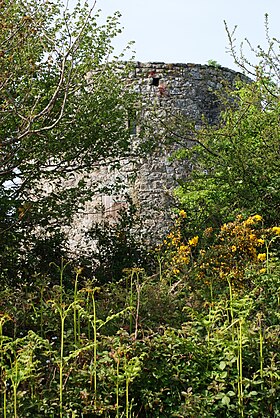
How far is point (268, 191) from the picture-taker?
7047mm

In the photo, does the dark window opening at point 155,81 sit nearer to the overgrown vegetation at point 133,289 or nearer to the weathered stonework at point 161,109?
the weathered stonework at point 161,109

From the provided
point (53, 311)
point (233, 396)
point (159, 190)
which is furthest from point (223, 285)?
point (159, 190)

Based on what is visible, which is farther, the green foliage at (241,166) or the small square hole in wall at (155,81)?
the small square hole in wall at (155,81)

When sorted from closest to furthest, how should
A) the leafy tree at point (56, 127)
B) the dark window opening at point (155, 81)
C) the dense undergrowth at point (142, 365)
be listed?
the dense undergrowth at point (142, 365) < the leafy tree at point (56, 127) < the dark window opening at point (155, 81)

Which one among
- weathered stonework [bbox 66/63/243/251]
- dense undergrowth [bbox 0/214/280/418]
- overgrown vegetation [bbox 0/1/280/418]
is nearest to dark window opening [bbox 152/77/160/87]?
weathered stonework [bbox 66/63/243/251]

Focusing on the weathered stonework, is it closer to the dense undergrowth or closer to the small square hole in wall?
the small square hole in wall

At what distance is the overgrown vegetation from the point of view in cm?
353

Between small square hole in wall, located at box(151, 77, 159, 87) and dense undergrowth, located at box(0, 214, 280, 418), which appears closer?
dense undergrowth, located at box(0, 214, 280, 418)

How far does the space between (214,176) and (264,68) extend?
1.21 meters

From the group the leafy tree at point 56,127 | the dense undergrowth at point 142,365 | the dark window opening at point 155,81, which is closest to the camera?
the dense undergrowth at point 142,365

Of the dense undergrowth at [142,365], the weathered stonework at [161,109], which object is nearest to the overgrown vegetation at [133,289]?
the dense undergrowth at [142,365]

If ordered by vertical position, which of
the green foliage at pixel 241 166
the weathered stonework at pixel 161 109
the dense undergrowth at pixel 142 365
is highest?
the weathered stonework at pixel 161 109

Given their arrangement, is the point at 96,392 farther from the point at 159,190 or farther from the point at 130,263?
the point at 159,190

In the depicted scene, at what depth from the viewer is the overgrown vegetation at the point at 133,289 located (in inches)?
139
